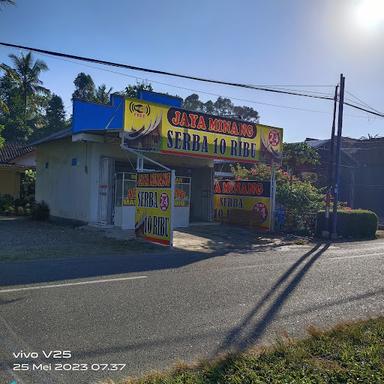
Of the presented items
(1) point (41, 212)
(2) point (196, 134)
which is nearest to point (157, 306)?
(2) point (196, 134)

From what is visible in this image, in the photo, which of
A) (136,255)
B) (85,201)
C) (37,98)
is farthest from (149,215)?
(37,98)

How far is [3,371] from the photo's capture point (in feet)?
14.5

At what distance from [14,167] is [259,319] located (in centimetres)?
3035

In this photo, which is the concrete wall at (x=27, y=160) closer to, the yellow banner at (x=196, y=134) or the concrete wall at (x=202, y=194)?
the concrete wall at (x=202, y=194)

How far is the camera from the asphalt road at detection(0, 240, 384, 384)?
5.04 meters

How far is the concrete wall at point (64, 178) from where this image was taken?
19500 millimetres

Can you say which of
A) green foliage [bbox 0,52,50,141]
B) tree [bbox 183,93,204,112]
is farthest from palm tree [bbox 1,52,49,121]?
tree [bbox 183,93,204,112]

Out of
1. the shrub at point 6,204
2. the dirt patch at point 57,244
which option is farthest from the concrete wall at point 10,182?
the dirt patch at point 57,244

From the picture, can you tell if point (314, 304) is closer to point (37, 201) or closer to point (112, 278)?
point (112, 278)

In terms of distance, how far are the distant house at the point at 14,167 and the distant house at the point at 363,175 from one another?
2405 cm

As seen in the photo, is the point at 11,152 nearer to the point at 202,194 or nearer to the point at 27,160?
the point at 27,160

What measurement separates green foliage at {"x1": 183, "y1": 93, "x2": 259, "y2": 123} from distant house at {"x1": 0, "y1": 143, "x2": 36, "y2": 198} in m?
45.7

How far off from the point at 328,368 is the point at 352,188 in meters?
39.7

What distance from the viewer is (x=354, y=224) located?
21172 millimetres
